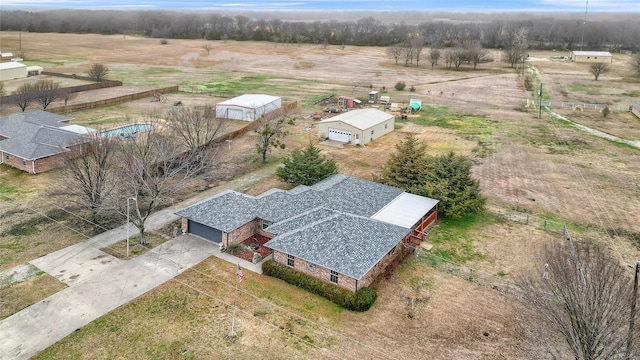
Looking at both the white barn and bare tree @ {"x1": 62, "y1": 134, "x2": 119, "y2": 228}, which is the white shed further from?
bare tree @ {"x1": 62, "y1": 134, "x2": 119, "y2": 228}

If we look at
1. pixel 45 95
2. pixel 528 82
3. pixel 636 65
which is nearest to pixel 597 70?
pixel 636 65

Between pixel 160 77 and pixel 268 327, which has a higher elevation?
pixel 160 77

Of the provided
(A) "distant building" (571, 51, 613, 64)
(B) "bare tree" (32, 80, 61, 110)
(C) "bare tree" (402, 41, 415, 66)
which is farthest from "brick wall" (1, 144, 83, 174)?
(A) "distant building" (571, 51, 613, 64)

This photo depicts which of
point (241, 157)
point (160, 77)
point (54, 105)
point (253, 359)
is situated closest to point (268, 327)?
point (253, 359)

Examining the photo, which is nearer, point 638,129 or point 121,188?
point 121,188

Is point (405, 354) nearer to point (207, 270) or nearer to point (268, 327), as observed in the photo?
point (268, 327)

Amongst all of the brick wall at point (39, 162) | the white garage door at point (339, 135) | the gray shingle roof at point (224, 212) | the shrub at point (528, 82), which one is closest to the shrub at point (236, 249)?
the gray shingle roof at point (224, 212)
